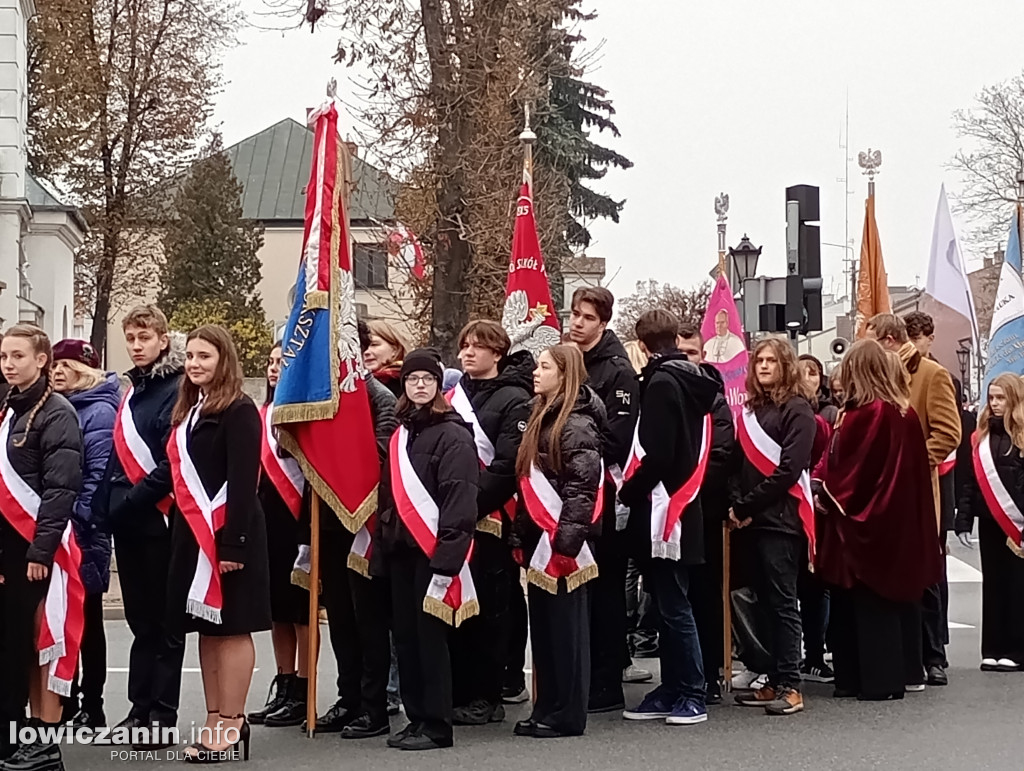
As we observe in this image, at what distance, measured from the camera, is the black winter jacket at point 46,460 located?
6.96m

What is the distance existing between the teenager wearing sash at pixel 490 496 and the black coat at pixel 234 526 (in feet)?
4.31

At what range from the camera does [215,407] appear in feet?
24.1

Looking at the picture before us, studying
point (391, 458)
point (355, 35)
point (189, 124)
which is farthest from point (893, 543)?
point (189, 124)

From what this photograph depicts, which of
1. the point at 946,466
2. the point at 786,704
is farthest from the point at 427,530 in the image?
the point at 946,466

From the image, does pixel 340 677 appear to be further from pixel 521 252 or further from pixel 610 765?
pixel 521 252

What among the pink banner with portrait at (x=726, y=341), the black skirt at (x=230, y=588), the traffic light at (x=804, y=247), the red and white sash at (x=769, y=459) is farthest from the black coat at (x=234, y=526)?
the traffic light at (x=804, y=247)

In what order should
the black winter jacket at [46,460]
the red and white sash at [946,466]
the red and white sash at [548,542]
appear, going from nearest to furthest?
the black winter jacket at [46,460]
the red and white sash at [548,542]
the red and white sash at [946,466]

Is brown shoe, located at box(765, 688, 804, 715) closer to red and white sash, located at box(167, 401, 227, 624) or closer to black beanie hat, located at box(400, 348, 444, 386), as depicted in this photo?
black beanie hat, located at box(400, 348, 444, 386)

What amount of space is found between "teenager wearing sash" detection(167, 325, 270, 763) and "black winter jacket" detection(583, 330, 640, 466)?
225 cm

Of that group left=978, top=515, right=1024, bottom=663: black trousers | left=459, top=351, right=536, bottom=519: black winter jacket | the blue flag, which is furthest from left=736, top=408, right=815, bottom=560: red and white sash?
the blue flag

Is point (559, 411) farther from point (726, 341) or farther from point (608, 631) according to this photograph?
point (726, 341)

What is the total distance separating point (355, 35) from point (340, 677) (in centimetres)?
1200

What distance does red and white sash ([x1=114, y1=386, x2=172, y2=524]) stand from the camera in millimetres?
7738

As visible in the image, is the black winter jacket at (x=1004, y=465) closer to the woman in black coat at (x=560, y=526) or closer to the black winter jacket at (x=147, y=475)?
the woman in black coat at (x=560, y=526)
